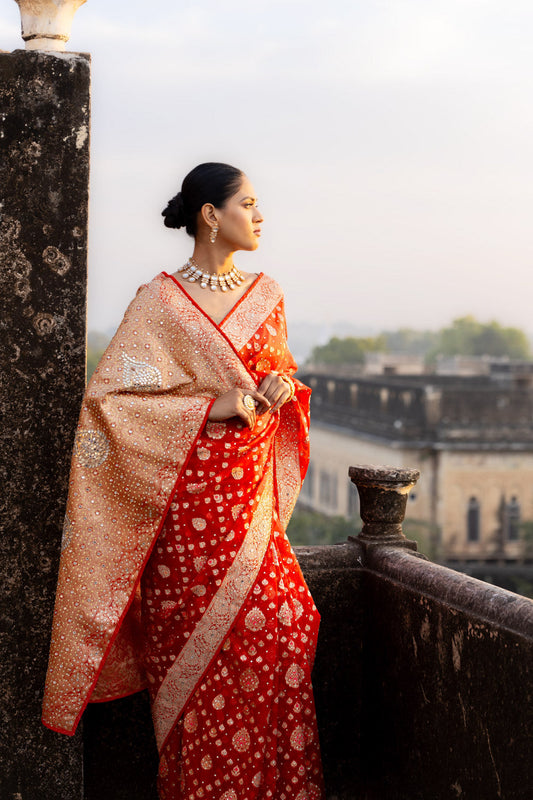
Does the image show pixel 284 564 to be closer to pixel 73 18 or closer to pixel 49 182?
pixel 49 182

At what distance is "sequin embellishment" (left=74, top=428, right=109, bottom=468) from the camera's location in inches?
102

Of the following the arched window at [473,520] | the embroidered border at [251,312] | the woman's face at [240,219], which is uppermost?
the woman's face at [240,219]

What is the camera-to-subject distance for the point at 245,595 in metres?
2.62

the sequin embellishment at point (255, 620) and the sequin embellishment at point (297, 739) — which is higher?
the sequin embellishment at point (255, 620)

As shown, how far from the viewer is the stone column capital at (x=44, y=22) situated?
9.09 feet

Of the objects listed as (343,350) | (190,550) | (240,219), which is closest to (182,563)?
(190,550)

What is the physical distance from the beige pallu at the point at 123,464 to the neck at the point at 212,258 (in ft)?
0.50

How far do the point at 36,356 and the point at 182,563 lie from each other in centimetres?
68

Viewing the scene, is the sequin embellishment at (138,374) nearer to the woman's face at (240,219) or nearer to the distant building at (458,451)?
the woman's face at (240,219)

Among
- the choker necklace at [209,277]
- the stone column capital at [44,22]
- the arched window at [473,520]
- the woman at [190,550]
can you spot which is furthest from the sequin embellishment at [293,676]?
the arched window at [473,520]

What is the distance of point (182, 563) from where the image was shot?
2609mm

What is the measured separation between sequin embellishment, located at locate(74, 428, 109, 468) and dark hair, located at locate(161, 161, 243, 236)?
61 cm

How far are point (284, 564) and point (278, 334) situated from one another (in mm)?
617

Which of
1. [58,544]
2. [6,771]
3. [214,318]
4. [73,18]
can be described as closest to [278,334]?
[214,318]
